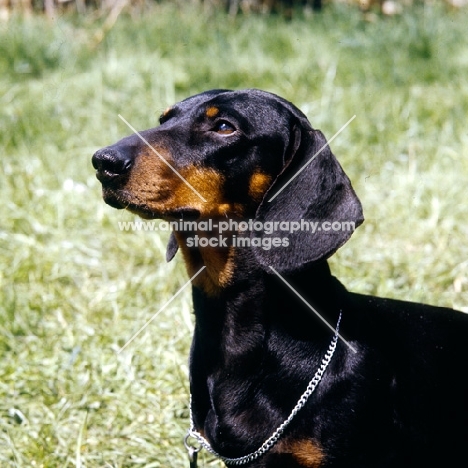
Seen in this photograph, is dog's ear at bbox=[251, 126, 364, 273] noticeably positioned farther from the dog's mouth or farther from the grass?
the grass

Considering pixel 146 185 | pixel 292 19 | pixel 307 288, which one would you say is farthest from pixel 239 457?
pixel 292 19

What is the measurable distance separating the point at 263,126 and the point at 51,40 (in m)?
5.71

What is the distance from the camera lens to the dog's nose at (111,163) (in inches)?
99.4

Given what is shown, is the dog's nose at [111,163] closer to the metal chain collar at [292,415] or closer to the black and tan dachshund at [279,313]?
the black and tan dachshund at [279,313]

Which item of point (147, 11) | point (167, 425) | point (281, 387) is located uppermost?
point (281, 387)

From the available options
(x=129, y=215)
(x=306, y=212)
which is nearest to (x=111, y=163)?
(x=306, y=212)

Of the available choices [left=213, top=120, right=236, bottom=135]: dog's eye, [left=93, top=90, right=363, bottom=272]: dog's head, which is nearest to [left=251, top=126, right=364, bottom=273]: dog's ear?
[left=93, top=90, right=363, bottom=272]: dog's head

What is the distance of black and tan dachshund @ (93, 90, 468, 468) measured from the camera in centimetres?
258

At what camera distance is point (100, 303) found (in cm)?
429

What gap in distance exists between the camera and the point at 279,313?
2.69 meters

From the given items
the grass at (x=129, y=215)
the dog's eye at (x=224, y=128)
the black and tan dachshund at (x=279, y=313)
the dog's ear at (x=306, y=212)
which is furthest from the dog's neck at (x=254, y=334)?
the grass at (x=129, y=215)

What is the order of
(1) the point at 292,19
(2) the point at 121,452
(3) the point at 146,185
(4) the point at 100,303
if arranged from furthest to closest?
(1) the point at 292,19, (4) the point at 100,303, (2) the point at 121,452, (3) the point at 146,185

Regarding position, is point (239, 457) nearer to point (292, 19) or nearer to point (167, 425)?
point (167, 425)

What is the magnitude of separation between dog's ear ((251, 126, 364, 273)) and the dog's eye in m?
0.25
